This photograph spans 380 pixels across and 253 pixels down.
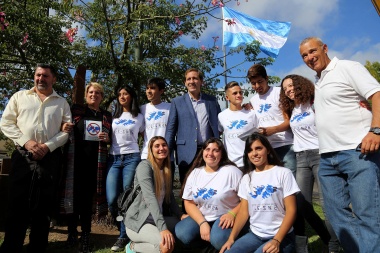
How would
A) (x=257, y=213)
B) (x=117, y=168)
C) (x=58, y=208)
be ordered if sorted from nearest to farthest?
(x=257, y=213)
(x=58, y=208)
(x=117, y=168)

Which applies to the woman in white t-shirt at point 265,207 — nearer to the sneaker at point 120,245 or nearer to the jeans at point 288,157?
the jeans at point 288,157

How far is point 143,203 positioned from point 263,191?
1366mm

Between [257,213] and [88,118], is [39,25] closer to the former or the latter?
[88,118]

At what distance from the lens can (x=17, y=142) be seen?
3861 millimetres

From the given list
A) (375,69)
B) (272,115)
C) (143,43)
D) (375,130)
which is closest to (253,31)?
(143,43)

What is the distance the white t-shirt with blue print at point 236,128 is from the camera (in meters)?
4.26

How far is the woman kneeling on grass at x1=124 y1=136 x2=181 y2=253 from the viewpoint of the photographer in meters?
3.63

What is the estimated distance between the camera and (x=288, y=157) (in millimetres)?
4227

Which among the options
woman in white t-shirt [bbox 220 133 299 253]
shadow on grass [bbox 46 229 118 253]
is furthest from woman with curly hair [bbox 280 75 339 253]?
shadow on grass [bbox 46 229 118 253]

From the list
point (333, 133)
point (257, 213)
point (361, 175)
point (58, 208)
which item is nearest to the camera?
point (361, 175)

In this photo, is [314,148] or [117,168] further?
[117,168]

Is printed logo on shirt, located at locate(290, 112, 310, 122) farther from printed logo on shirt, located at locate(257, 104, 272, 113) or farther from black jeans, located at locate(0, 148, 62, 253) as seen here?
black jeans, located at locate(0, 148, 62, 253)

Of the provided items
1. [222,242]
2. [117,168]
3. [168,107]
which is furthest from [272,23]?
[222,242]

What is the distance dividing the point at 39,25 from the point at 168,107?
238cm
